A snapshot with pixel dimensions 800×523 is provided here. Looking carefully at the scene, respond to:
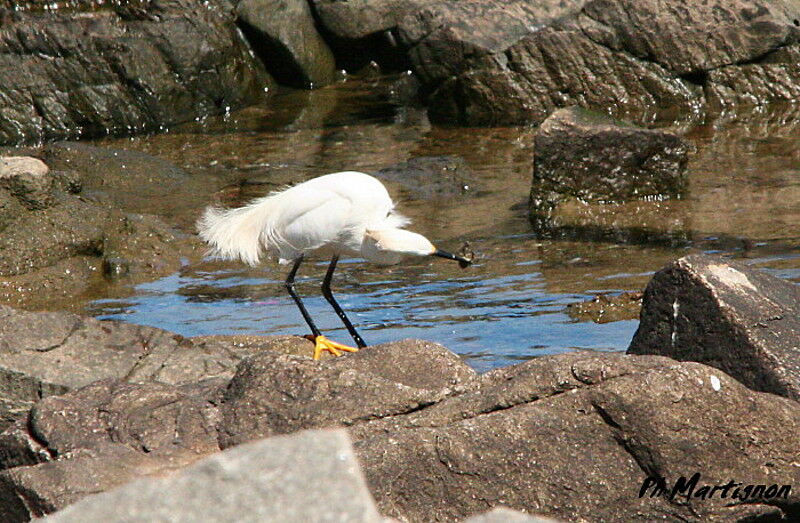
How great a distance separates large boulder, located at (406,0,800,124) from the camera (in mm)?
13984

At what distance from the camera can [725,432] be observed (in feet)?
12.5

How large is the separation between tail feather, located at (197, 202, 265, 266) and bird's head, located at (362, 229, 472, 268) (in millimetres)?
730

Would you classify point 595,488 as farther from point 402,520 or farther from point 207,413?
point 207,413

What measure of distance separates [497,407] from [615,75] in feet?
36.4

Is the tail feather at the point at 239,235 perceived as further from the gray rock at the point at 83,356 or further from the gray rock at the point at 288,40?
the gray rock at the point at 288,40

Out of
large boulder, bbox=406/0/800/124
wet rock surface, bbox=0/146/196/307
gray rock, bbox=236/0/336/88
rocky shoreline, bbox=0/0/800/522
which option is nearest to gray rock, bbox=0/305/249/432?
rocky shoreline, bbox=0/0/800/522

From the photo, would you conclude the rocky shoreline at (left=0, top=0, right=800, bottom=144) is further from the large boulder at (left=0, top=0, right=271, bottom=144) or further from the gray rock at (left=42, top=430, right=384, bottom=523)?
the gray rock at (left=42, top=430, right=384, bottom=523)

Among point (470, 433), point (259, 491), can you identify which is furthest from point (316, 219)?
point (259, 491)

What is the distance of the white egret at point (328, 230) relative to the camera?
6582mm

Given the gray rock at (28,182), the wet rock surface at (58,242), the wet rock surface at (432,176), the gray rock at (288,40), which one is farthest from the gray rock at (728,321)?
the gray rock at (288,40)

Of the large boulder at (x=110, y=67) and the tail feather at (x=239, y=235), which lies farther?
the large boulder at (x=110, y=67)

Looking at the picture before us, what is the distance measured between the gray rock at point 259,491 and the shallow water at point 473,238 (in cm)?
452

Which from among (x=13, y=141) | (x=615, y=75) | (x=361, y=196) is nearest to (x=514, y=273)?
(x=361, y=196)

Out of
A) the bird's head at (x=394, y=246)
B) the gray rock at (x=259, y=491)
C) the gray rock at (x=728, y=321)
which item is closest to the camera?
the gray rock at (x=259, y=491)
